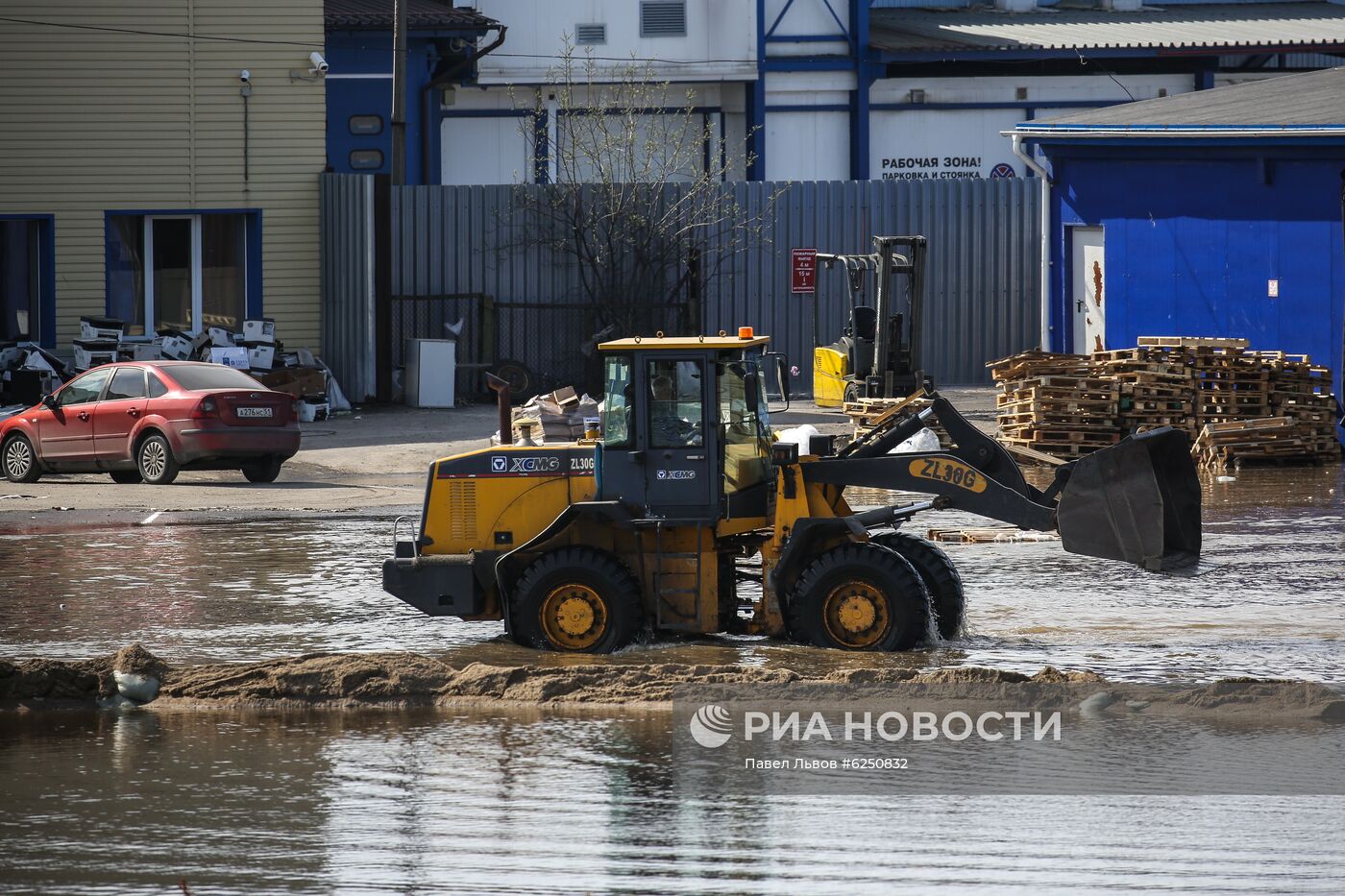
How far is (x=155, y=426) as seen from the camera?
21422mm

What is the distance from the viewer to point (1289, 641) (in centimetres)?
1179

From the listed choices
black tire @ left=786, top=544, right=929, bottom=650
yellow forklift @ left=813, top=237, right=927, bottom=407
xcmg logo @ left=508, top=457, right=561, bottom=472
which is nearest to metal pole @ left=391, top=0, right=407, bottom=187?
yellow forklift @ left=813, top=237, right=927, bottom=407

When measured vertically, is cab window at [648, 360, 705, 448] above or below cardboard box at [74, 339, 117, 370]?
below

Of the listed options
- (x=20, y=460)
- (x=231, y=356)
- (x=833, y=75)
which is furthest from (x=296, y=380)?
(x=833, y=75)

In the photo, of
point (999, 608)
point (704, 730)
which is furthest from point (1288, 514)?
point (704, 730)

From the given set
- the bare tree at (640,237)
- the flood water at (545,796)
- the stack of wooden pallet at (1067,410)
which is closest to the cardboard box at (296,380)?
the bare tree at (640,237)

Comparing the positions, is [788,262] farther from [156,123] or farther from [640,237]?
[156,123]

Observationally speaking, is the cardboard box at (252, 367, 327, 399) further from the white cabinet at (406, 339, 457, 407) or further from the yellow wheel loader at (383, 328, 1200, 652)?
the yellow wheel loader at (383, 328, 1200, 652)

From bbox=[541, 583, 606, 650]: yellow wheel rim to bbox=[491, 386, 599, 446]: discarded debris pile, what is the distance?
984cm

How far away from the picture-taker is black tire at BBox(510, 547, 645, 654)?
11.8m

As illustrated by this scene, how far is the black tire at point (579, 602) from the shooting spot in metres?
11.8

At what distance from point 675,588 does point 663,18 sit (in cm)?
3138

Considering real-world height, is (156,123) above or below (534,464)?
above

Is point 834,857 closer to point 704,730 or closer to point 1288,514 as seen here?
point 704,730
